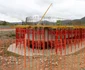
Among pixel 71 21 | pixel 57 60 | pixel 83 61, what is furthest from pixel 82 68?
pixel 71 21

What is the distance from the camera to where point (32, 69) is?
7.57m

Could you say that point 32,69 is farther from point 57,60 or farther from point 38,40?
point 38,40

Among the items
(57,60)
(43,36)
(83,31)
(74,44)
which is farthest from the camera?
(83,31)

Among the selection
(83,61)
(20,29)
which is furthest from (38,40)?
(83,61)

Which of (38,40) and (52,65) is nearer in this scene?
(52,65)

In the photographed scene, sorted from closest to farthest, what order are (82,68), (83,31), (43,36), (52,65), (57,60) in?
1. (82,68)
2. (52,65)
3. (57,60)
4. (43,36)
5. (83,31)

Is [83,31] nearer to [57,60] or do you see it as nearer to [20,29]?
[20,29]

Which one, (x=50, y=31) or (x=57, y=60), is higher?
(x=50, y=31)

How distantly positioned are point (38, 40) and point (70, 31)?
250 cm

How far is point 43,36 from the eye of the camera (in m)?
13.2

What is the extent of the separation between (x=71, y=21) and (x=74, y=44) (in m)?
10.2

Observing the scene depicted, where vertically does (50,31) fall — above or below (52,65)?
above

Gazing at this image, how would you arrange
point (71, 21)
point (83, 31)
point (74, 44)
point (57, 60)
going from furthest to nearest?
point (71, 21), point (83, 31), point (74, 44), point (57, 60)

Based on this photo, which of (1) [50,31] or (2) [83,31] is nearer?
(1) [50,31]
